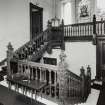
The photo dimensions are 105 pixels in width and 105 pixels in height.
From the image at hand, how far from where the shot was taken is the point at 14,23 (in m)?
6.26

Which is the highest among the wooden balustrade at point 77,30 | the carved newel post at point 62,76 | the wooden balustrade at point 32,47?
the wooden balustrade at point 77,30

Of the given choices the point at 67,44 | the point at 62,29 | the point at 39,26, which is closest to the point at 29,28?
the point at 39,26

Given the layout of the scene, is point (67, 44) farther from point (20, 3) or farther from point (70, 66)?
point (20, 3)

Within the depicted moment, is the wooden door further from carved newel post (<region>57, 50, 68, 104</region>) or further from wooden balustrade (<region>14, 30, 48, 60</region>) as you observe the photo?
carved newel post (<region>57, 50, 68, 104</region>)

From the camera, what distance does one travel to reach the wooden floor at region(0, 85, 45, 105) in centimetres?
315

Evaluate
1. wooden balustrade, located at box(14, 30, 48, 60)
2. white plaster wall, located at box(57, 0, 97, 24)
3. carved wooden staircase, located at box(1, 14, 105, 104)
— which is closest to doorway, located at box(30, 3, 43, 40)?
wooden balustrade, located at box(14, 30, 48, 60)

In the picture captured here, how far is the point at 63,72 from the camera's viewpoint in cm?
297

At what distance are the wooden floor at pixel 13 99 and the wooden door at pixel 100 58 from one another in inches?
138

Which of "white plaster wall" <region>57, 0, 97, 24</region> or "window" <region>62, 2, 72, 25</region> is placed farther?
"window" <region>62, 2, 72, 25</region>

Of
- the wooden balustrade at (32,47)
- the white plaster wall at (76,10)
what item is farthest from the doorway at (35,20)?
the white plaster wall at (76,10)

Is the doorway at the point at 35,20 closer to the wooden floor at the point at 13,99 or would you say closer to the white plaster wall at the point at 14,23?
the white plaster wall at the point at 14,23

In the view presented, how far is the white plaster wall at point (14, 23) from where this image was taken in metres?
5.80

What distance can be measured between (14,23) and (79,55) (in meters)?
3.48

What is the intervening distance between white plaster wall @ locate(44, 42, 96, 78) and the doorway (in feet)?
5.08
